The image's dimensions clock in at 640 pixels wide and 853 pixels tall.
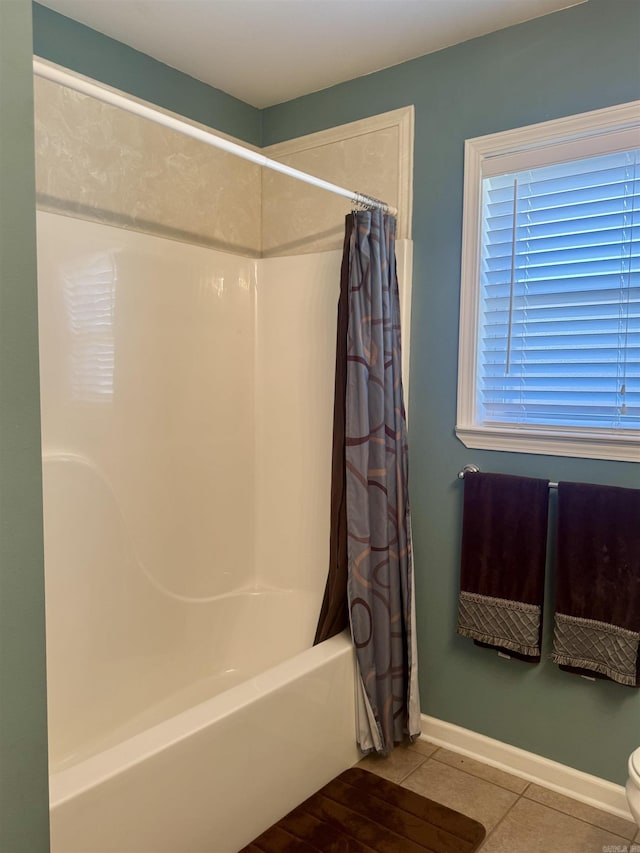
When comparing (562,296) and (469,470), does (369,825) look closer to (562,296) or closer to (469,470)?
(469,470)

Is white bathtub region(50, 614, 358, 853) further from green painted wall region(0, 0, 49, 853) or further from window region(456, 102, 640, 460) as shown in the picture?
window region(456, 102, 640, 460)

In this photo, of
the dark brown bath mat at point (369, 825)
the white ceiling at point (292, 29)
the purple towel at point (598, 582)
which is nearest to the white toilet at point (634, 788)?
the purple towel at point (598, 582)

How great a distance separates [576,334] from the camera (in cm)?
210

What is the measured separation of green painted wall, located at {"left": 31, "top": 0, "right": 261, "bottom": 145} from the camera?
6.92 feet

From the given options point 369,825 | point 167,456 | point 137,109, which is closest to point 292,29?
point 137,109

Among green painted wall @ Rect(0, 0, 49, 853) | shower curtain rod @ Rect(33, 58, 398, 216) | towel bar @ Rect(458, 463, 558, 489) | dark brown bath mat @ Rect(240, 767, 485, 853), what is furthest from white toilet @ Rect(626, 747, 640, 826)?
shower curtain rod @ Rect(33, 58, 398, 216)

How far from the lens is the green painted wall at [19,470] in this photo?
2.46 feet

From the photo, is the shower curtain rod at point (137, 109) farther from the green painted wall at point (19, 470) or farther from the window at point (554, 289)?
the green painted wall at point (19, 470)

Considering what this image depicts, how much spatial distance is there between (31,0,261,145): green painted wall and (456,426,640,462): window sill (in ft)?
5.30

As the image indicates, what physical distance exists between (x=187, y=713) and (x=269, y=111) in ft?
7.92

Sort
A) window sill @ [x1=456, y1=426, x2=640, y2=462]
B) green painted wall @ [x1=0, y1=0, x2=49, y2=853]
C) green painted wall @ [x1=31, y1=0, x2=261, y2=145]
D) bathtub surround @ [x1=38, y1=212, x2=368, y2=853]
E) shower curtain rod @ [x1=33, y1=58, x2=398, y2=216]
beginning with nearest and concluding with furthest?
green painted wall @ [x1=0, y1=0, x2=49, y2=853], shower curtain rod @ [x1=33, y1=58, x2=398, y2=216], bathtub surround @ [x1=38, y1=212, x2=368, y2=853], window sill @ [x1=456, y1=426, x2=640, y2=462], green painted wall @ [x1=31, y1=0, x2=261, y2=145]

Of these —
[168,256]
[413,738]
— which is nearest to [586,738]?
[413,738]

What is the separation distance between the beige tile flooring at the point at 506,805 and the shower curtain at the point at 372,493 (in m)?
0.11

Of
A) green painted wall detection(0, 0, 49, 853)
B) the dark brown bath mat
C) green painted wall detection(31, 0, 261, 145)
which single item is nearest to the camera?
green painted wall detection(0, 0, 49, 853)
